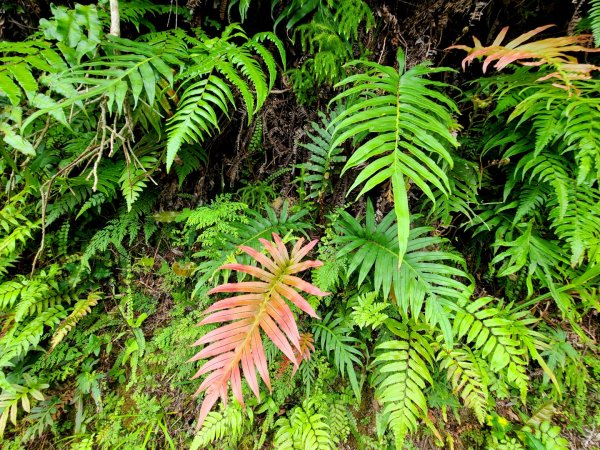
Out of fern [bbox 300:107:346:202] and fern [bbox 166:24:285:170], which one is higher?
fern [bbox 166:24:285:170]

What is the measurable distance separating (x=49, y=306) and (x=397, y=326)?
2.31 meters

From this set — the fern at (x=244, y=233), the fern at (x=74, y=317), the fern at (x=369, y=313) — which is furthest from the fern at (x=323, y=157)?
the fern at (x=74, y=317)

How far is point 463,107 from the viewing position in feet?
6.33

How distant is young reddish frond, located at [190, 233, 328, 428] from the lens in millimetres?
1159

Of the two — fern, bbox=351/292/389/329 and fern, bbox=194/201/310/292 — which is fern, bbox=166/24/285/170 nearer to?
fern, bbox=194/201/310/292

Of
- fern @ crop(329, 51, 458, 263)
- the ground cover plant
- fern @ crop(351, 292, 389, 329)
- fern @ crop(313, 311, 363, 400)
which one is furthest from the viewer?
fern @ crop(313, 311, 363, 400)

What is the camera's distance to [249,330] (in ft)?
4.24

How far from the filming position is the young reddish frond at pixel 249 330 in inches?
45.6

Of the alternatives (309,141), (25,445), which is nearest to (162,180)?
(309,141)

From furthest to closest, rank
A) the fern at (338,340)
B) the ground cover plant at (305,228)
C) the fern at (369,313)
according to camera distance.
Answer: the fern at (338,340)
the fern at (369,313)
the ground cover plant at (305,228)

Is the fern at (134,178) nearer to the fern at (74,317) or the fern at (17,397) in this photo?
the fern at (74,317)

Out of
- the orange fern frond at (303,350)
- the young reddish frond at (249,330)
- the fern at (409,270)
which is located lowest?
the orange fern frond at (303,350)

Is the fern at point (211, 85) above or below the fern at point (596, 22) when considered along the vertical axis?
below

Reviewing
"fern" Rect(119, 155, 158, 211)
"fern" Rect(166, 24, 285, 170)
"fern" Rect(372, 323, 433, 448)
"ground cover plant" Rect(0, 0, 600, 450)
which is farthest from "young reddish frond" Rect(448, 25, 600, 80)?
"fern" Rect(119, 155, 158, 211)
